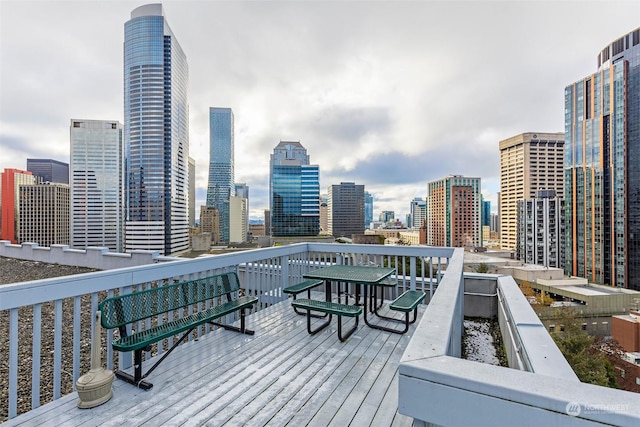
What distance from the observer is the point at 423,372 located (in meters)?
0.83

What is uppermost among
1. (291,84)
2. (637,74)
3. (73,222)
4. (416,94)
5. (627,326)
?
(637,74)

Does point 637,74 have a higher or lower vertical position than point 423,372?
higher

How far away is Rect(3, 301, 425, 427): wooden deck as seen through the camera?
2.04 metres

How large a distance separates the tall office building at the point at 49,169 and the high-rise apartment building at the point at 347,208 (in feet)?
407

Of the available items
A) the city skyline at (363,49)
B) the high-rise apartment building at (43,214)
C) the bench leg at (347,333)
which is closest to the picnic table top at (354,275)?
the bench leg at (347,333)

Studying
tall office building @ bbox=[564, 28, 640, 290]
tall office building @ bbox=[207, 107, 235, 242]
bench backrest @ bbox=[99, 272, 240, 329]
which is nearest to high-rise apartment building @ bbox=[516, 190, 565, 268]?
tall office building @ bbox=[564, 28, 640, 290]

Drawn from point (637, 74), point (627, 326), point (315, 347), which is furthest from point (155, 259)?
point (637, 74)

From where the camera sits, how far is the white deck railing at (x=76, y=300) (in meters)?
2.08

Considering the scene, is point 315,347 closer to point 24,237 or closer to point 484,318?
point 484,318

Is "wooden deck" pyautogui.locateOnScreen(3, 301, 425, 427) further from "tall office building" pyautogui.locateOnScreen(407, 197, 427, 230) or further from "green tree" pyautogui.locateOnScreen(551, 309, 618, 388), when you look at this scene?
"tall office building" pyautogui.locateOnScreen(407, 197, 427, 230)

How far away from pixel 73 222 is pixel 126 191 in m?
26.3

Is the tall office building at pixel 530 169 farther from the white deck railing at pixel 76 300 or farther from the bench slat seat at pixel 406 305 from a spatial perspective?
the bench slat seat at pixel 406 305

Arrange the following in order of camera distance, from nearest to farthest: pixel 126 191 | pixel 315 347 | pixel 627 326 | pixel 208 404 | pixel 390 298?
pixel 208 404, pixel 315 347, pixel 390 298, pixel 627 326, pixel 126 191

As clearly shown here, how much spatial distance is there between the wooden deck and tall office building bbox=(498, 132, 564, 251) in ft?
315
